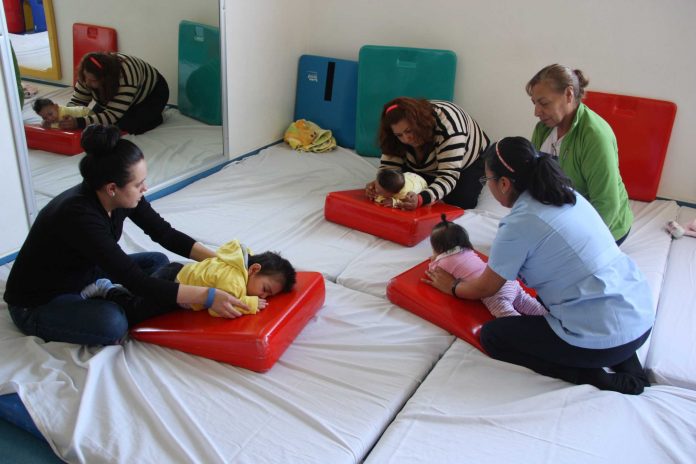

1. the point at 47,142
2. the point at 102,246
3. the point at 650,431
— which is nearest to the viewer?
the point at 650,431

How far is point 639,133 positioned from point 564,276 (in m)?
2.01

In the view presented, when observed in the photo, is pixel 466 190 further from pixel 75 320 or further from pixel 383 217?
pixel 75 320

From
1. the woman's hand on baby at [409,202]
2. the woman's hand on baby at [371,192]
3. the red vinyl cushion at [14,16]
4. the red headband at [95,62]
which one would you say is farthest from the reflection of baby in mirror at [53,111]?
the woman's hand on baby at [409,202]

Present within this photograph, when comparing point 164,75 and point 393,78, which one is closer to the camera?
point 164,75

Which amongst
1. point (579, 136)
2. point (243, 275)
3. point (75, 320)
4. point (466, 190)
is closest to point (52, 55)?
point (75, 320)

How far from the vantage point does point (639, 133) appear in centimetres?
339

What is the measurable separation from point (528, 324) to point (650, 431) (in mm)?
457

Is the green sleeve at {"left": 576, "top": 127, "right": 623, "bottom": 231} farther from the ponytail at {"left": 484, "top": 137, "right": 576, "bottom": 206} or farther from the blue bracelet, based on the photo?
the blue bracelet

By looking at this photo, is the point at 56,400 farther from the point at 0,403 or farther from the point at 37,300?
the point at 37,300

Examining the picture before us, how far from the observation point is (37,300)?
1963 mm

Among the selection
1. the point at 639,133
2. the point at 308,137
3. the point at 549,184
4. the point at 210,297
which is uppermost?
the point at 549,184

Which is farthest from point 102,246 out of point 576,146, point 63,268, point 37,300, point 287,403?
point 576,146

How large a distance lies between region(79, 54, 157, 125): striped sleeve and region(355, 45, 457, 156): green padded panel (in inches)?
54.8

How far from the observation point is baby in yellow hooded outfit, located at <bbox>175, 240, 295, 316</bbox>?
1.98 m
